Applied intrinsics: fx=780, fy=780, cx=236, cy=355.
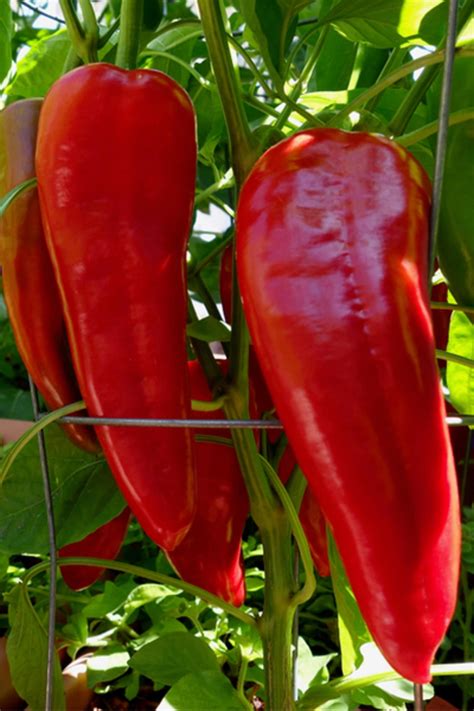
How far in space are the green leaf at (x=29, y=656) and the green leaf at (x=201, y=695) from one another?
0.33ft

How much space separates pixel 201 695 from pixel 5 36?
543mm

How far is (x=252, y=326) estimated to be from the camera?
0.37m

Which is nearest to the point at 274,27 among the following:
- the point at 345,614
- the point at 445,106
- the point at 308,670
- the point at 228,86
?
the point at 228,86

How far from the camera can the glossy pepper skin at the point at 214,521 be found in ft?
1.86

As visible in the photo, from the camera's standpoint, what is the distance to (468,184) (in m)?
0.45

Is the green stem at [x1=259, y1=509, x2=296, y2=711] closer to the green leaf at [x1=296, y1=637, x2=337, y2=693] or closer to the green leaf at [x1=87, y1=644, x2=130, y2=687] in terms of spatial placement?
the green leaf at [x1=296, y1=637, x2=337, y2=693]

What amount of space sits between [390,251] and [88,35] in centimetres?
25

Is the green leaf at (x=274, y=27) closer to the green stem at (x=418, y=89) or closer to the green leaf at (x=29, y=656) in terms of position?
the green stem at (x=418, y=89)

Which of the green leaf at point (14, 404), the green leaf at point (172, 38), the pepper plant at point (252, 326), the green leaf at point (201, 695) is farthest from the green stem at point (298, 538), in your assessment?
the green leaf at point (14, 404)

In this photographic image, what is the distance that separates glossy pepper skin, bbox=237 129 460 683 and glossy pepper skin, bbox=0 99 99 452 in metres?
0.17

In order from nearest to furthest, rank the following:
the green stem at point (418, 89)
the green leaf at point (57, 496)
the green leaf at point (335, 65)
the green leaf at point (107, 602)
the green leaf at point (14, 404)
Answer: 1. the green stem at point (418, 89)
2. the green leaf at point (57, 496)
3. the green leaf at point (335, 65)
4. the green leaf at point (107, 602)
5. the green leaf at point (14, 404)

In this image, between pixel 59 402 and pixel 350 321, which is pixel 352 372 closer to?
pixel 350 321

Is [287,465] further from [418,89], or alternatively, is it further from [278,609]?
[418,89]

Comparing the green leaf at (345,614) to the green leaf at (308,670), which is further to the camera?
the green leaf at (308,670)
